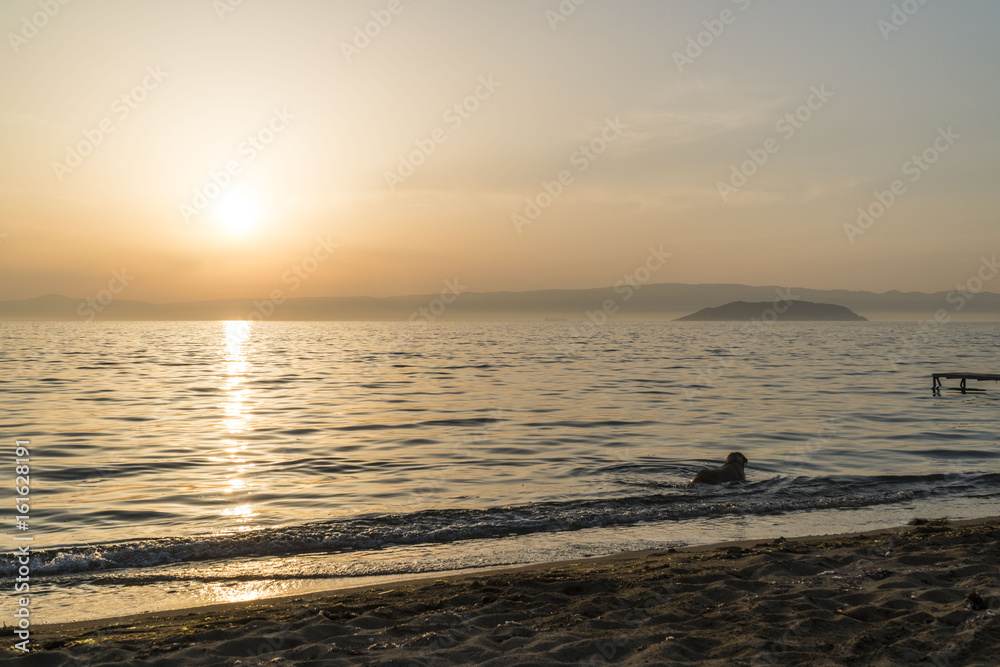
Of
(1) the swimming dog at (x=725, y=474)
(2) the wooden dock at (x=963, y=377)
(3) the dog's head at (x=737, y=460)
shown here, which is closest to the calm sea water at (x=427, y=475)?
(1) the swimming dog at (x=725, y=474)

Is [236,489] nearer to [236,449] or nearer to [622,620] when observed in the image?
[236,449]

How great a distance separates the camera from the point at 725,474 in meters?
14.0

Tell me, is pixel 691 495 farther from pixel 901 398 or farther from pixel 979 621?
pixel 901 398

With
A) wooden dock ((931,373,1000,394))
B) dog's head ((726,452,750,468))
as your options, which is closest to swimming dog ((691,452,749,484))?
dog's head ((726,452,750,468))

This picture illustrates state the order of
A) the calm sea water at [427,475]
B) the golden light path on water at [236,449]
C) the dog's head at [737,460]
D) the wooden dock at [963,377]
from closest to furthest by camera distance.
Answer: the calm sea water at [427,475] → the golden light path on water at [236,449] → the dog's head at [737,460] → the wooden dock at [963,377]

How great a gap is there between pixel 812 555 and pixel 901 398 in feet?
85.3

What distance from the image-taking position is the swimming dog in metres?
13.9

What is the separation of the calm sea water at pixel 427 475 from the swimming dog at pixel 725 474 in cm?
32

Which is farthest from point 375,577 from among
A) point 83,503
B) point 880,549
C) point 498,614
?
point 83,503

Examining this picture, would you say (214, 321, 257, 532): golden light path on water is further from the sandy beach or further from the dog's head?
the dog's head

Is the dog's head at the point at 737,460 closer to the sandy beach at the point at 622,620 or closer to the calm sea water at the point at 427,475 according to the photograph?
the calm sea water at the point at 427,475

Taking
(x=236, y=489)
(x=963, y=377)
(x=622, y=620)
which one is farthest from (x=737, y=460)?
(x=963, y=377)

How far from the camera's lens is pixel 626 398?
2952 cm

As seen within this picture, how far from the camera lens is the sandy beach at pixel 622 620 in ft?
17.6
